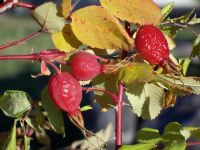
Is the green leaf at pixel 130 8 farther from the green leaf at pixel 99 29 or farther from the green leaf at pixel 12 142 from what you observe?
the green leaf at pixel 12 142

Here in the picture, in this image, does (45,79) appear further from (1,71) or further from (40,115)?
(40,115)

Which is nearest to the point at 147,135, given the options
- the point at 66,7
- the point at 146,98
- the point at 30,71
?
the point at 146,98

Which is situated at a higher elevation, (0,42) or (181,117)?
(0,42)

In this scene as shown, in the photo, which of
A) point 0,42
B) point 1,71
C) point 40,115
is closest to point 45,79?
point 1,71

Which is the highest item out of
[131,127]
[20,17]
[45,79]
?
[20,17]

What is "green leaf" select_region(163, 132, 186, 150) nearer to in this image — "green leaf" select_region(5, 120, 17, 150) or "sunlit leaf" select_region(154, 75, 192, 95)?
"sunlit leaf" select_region(154, 75, 192, 95)

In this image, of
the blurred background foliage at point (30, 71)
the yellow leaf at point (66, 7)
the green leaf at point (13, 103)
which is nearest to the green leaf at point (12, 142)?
the green leaf at point (13, 103)

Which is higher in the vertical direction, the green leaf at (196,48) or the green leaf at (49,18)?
the green leaf at (49,18)
